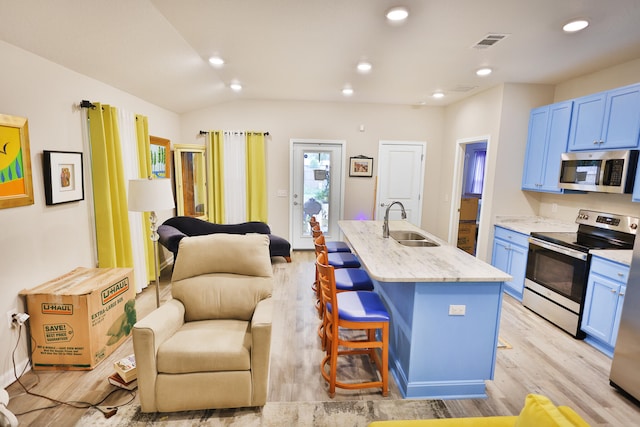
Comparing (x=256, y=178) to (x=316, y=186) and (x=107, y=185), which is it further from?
(x=107, y=185)

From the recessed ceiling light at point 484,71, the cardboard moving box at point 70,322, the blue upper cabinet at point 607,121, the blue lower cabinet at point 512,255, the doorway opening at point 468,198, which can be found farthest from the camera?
the doorway opening at point 468,198

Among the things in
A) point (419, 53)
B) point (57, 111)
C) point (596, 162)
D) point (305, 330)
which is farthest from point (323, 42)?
point (596, 162)

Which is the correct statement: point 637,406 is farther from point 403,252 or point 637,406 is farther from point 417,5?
point 417,5

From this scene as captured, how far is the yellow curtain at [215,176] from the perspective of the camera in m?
5.48

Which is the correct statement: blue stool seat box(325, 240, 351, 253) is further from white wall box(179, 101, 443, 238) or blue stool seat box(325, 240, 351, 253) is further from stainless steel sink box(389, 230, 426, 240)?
white wall box(179, 101, 443, 238)

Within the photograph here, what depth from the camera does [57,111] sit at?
269 cm

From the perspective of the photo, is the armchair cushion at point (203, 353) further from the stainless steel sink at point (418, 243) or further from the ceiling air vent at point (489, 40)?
the ceiling air vent at point (489, 40)

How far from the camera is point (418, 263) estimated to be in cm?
230

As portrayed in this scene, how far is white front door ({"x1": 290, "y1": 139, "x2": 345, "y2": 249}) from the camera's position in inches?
227

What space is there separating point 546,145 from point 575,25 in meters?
1.76

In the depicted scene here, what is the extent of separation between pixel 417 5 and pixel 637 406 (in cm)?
313

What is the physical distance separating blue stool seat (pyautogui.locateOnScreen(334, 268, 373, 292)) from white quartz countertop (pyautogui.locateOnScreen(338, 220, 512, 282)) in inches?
10.5

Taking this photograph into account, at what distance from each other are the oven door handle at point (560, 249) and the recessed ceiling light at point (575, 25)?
1907mm

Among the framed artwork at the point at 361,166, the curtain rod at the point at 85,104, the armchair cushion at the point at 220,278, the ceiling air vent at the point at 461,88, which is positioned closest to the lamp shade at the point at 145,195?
the armchair cushion at the point at 220,278
